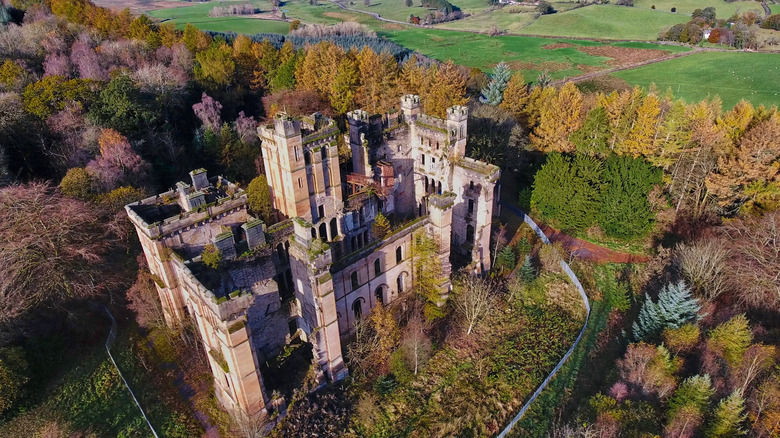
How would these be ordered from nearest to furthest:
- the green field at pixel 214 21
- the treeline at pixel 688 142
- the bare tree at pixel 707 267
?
the bare tree at pixel 707 267 < the treeline at pixel 688 142 < the green field at pixel 214 21

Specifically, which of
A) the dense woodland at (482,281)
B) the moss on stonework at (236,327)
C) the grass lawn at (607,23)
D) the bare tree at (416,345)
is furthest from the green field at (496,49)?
the moss on stonework at (236,327)

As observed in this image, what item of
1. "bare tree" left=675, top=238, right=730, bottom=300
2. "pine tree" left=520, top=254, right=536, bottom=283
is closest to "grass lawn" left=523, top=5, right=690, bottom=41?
"bare tree" left=675, top=238, right=730, bottom=300

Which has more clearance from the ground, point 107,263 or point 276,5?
point 276,5

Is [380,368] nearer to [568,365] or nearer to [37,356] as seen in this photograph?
[568,365]

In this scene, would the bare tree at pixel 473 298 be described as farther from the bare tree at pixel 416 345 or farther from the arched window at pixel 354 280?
the arched window at pixel 354 280

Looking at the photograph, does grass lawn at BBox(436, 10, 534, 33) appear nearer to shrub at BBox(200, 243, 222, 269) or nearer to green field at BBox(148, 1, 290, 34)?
green field at BBox(148, 1, 290, 34)

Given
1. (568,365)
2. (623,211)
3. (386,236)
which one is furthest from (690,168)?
(386,236)

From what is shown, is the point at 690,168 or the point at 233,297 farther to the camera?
the point at 690,168
